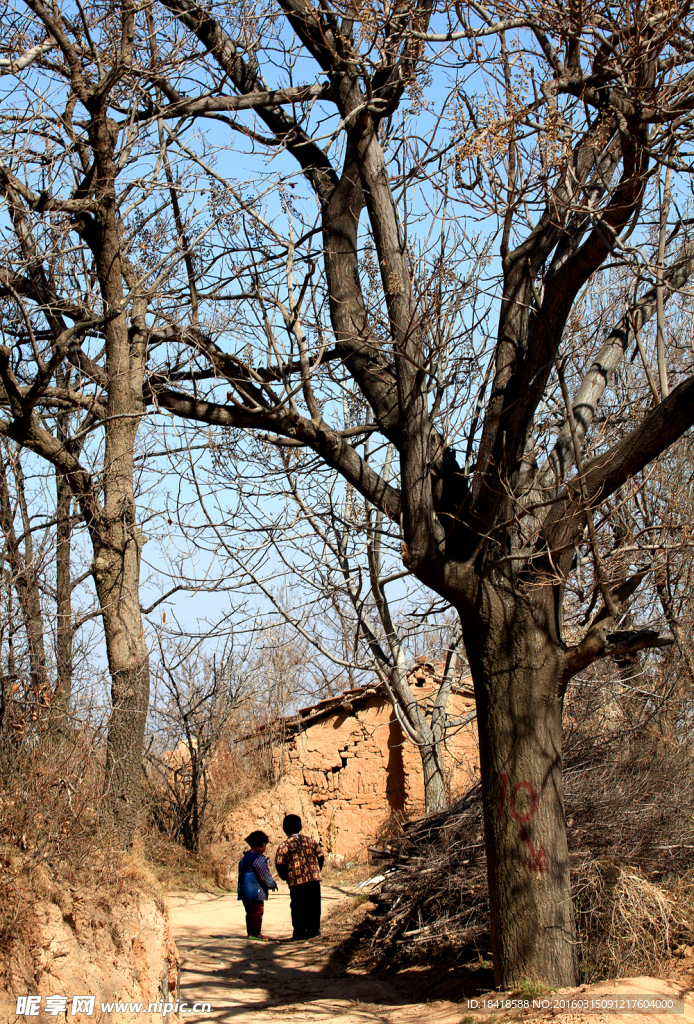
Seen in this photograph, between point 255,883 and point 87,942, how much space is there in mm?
4566

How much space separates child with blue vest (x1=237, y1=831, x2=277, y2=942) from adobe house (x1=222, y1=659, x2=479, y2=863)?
412cm

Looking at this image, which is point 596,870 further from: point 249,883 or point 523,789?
point 249,883

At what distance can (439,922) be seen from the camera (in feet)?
21.3

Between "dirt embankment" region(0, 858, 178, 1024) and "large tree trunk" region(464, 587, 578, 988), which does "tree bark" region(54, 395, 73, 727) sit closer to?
"dirt embankment" region(0, 858, 178, 1024)

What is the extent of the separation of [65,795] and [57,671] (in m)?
1.56

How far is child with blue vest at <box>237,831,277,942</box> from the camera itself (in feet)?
28.1

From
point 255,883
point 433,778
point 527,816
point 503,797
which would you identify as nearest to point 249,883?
point 255,883

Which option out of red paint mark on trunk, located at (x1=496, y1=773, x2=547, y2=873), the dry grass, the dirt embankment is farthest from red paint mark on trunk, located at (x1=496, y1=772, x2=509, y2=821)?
the dirt embankment

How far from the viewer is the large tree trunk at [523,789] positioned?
4.54 metres

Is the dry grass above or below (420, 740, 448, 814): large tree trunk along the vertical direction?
below

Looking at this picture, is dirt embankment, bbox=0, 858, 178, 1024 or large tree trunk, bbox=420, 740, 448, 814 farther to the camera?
large tree trunk, bbox=420, 740, 448, 814

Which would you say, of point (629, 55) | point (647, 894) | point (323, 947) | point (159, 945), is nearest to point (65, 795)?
point (159, 945)

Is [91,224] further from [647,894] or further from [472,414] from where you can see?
[647,894]

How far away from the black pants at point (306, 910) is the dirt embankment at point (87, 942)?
3.61m
